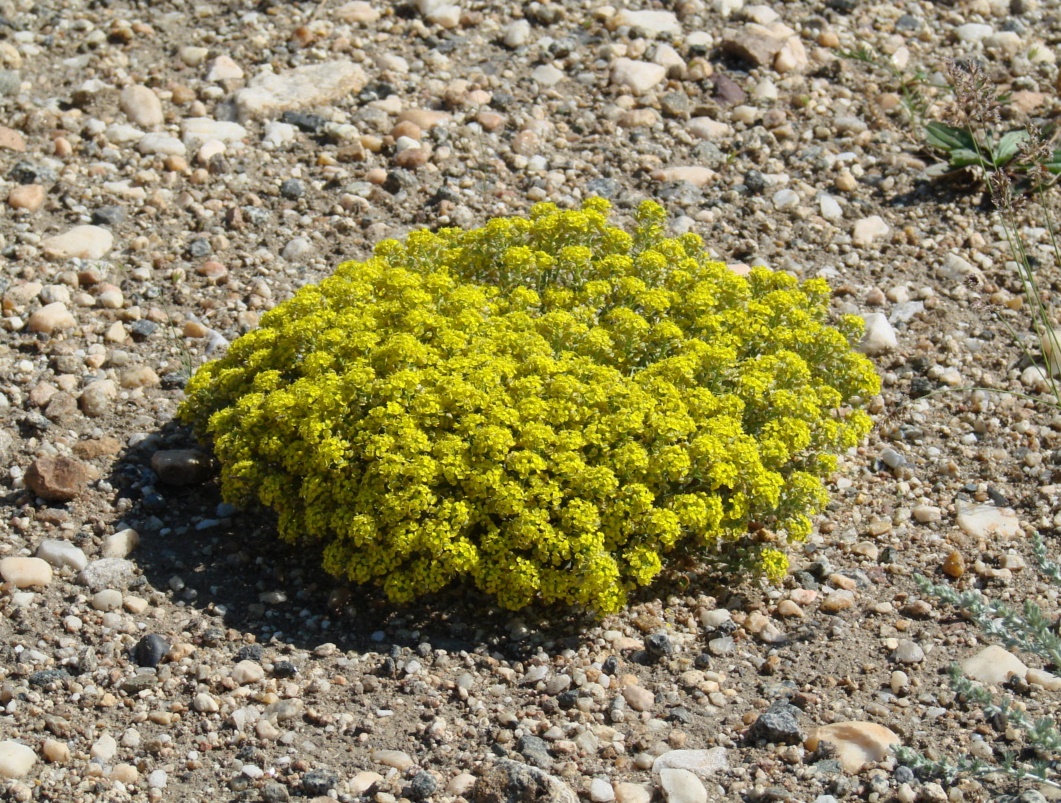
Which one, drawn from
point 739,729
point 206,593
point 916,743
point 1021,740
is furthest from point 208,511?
point 1021,740

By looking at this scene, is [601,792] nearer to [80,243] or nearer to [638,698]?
[638,698]

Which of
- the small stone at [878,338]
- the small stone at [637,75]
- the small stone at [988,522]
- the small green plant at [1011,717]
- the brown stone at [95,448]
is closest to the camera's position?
the small green plant at [1011,717]

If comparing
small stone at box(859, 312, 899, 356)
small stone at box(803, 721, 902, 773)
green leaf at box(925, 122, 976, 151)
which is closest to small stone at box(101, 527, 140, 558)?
small stone at box(803, 721, 902, 773)

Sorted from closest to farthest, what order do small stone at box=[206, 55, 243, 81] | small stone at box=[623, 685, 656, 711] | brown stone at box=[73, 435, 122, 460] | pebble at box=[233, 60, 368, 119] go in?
1. small stone at box=[623, 685, 656, 711]
2. brown stone at box=[73, 435, 122, 460]
3. pebble at box=[233, 60, 368, 119]
4. small stone at box=[206, 55, 243, 81]

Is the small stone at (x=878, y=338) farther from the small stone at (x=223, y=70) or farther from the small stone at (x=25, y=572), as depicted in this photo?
the small stone at (x=223, y=70)

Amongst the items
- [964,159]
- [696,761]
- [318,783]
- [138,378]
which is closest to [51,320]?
[138,378]

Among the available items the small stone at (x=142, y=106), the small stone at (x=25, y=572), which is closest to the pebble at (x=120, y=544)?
the small stone at (x=25, y=572)

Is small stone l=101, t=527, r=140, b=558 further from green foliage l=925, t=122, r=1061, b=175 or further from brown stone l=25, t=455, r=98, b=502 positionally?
green foliage l=925, t=122, r=1061, b=175
